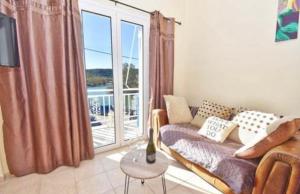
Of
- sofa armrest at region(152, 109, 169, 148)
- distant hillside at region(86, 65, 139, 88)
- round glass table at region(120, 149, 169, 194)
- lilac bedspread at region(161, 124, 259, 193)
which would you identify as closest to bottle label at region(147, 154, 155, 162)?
round glass table at region(120, 149, 169, 194)

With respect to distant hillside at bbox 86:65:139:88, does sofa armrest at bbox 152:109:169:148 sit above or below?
below

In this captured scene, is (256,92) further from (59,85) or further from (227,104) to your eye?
(59,85)

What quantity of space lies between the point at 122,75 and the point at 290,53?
2.17 metres

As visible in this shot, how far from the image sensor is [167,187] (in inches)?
71.9

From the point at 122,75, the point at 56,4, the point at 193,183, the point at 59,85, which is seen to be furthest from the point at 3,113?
the point at 193,183

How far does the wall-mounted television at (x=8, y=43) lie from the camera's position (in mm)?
1422

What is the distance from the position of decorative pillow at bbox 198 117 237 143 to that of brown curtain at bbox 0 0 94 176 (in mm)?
1531

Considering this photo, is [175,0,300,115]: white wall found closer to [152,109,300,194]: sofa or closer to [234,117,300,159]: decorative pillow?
[152,109,300,194]: sofa

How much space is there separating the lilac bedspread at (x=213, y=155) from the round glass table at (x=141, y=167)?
0.46 meters

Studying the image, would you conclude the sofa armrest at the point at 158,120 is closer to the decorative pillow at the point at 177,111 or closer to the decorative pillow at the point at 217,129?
the decorative pillow at the point at 177,111

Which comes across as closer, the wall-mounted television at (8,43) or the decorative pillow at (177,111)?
the wall-mounted television at (8,43)

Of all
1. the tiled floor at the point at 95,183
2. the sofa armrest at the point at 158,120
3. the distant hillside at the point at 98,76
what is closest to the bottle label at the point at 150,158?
the tiled floor at the point at 95,183

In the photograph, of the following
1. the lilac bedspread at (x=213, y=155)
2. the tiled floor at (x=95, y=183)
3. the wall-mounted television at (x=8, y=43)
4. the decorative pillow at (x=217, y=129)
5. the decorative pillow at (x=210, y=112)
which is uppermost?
the wall-mounted television at (x=8, y=43)

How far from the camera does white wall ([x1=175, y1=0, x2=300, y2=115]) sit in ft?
6.93
